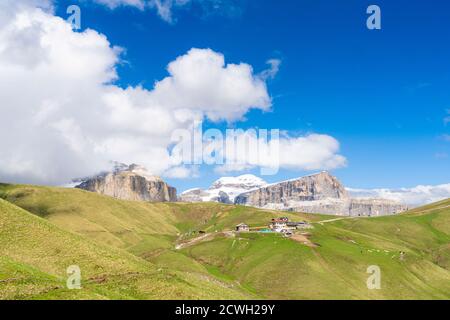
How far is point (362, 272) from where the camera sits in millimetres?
153125

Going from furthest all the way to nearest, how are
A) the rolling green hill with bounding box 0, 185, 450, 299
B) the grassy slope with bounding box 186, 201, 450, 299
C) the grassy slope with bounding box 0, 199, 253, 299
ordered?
1. the grassy slope with bounding box 186, 201, 450, 299
2. the rolling green hill with bounding box 0, 185, 450, 299
3. the grassy slope with bounding box 0, 199, 253, 299

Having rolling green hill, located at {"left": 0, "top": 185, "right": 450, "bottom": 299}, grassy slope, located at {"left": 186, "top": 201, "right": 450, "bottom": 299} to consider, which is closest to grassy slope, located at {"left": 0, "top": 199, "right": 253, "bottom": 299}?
rolling green hill, located at {"left": 0, "top": 185, "right": 450, "bottom": 299}

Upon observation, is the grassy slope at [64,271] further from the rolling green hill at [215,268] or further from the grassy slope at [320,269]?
the grassy slope at [320,269]

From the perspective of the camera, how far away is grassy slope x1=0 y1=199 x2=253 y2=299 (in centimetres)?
5412

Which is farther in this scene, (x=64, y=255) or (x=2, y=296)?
(x=64, y=255)

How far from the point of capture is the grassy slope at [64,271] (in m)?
54.1

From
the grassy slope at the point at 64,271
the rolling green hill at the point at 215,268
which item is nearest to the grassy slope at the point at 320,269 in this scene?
the rolling green hill at the point at 215,268

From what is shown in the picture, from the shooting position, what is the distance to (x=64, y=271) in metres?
78.8

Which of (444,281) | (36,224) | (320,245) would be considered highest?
(36,224)

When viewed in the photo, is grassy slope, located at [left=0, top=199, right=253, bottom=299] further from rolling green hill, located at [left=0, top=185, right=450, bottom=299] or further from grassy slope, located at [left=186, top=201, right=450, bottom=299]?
grassy slope, located at [left=186, top=201, right=450, bottom=299]
